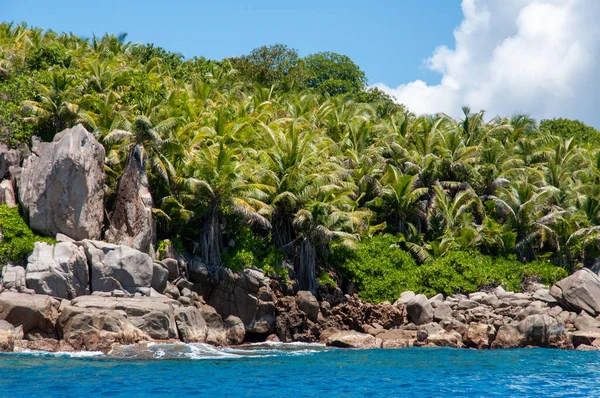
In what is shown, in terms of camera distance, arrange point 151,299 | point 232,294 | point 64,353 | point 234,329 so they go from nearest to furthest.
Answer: point 64,353 < point 151,299 < point 234,329 < point 232,294

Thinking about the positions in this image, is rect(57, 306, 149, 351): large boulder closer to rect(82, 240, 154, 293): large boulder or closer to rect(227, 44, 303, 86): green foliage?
rect(82, 240, 154, 293): large boulder

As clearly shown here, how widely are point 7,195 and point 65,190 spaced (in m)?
3.08

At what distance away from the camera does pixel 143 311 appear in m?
25.8

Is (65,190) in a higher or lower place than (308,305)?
higher

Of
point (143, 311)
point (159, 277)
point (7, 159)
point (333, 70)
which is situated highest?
point (333, 70)

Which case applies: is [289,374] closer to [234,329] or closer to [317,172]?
[234,329]

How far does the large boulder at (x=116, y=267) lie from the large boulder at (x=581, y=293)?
20.1 meters

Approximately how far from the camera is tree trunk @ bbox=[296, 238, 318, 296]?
35.5 meters

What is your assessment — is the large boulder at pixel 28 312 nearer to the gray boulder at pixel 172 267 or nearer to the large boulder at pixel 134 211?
the large boulder at pixel 134 211

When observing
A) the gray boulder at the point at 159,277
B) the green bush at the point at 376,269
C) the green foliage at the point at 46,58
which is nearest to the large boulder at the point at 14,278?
the gray boulder at the point at 159,277

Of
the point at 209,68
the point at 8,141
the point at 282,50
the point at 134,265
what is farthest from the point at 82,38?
the point at 134,265

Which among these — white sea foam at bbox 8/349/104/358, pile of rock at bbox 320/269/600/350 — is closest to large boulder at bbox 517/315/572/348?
pile of rock at bbox 320/269/600/350

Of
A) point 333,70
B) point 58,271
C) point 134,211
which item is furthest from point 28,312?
point 333,70

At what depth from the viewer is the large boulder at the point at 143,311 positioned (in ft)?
83.7
